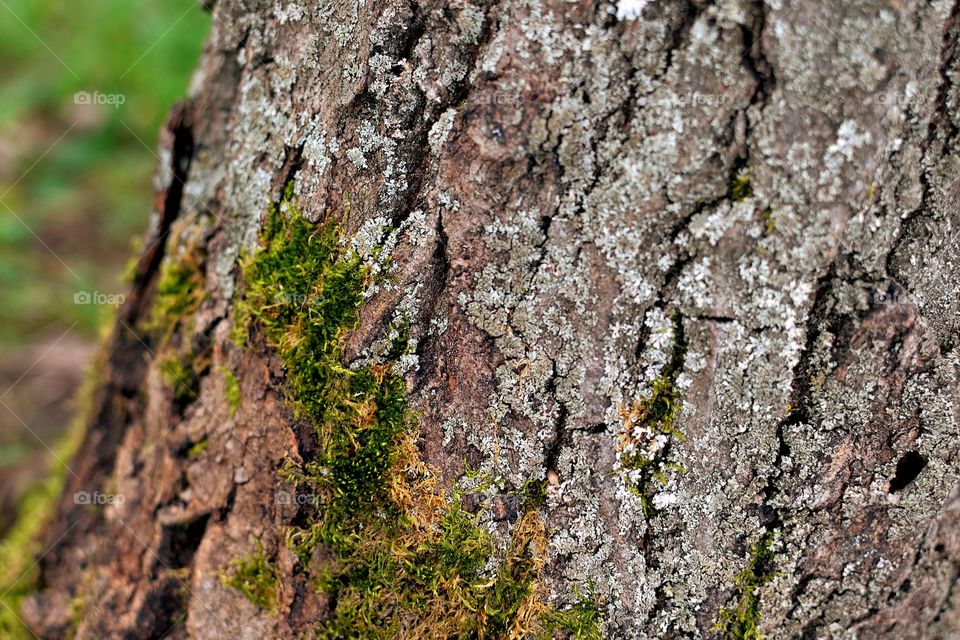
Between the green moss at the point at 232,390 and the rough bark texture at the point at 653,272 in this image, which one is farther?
the green moss at the point at 232,390

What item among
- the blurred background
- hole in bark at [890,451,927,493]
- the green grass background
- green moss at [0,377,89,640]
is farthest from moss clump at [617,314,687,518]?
the green grass background

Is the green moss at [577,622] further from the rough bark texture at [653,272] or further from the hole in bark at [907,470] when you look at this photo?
the hole in bark at [907,470]

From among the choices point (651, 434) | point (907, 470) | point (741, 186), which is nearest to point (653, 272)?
point (741, 186)

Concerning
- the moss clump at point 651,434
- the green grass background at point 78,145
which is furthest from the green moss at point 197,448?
the green grass background at point 78,145

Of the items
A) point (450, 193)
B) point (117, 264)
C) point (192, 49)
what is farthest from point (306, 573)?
point (192, 49)

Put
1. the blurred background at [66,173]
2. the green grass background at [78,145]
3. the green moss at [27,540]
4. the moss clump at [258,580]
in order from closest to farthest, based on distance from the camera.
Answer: the moss clump at [258,580] < the green moss at [27,540] < the blurred background at [66,173] < the green grass background at [78,145]
